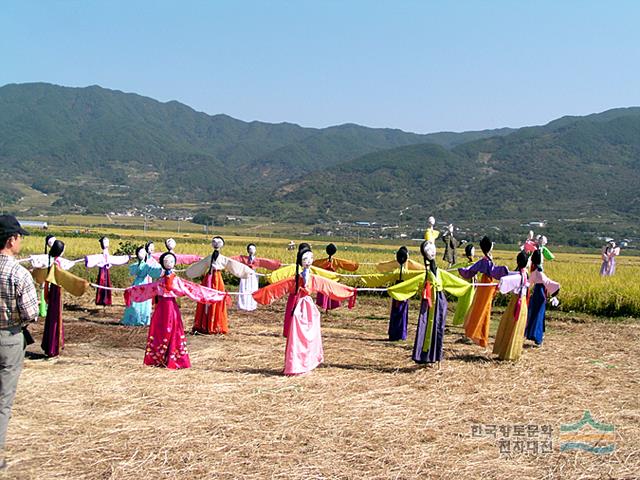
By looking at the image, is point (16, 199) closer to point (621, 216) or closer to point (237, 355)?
point (621, 216)

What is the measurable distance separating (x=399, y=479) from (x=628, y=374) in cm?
569

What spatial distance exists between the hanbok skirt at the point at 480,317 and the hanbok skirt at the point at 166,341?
17.3 feet

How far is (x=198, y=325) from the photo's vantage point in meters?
12.6

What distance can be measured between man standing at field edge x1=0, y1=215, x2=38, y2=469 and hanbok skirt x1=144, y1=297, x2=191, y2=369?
3.71 metres

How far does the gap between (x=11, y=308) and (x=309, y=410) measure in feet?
11.7

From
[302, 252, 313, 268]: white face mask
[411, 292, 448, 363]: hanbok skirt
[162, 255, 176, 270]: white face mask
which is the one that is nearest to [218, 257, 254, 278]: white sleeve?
[302, 252, 313, 268]: white face mask

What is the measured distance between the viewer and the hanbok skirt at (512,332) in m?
10.6

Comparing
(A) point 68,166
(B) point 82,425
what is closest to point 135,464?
(B) point 82,425

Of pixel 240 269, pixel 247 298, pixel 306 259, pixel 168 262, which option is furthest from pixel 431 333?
pixel 247 298

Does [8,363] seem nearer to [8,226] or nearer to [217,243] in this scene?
[8,226]

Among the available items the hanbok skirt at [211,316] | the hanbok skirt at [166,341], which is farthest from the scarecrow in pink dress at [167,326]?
the hanbok skirt at [211,316]

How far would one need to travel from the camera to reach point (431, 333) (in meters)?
9.76

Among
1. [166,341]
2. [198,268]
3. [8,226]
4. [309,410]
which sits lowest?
[309,410]

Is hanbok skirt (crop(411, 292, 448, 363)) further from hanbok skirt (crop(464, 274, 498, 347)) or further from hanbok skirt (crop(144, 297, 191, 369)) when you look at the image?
hanbok skirt (crop(144, 297, 191, 369))
